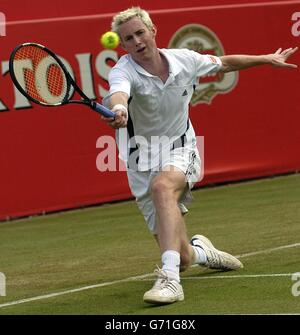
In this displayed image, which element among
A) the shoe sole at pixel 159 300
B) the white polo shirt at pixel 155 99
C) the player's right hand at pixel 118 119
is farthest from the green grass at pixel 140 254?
the player's right hand at pixel 118 119

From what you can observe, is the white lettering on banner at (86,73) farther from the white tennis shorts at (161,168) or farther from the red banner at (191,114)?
the white tennis shorts at (161,168)

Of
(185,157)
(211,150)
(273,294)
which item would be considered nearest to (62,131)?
(211,150)

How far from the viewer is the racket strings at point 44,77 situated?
7664 millimetres

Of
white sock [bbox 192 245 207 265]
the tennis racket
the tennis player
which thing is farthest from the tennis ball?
white sock [bbox 192 245 207 265]

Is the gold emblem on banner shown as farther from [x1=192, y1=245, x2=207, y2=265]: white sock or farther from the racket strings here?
the racket strings

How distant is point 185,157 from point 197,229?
128 inches

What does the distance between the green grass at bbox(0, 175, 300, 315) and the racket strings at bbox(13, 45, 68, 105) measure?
138 cm

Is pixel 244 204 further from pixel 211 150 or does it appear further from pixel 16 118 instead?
pixel 16 118

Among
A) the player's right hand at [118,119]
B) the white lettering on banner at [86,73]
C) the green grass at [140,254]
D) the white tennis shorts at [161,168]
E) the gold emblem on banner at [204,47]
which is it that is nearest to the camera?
the player's right hand at [118,119]

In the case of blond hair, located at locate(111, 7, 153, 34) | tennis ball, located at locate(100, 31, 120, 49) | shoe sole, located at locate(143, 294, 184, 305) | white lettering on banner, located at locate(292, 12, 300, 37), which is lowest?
shoe sole, located at locate(143, 294, 184, 305)

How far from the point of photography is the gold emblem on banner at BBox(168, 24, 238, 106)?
46.1 ft

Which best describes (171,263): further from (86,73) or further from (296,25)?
(296,25)

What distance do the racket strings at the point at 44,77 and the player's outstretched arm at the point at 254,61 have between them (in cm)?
124

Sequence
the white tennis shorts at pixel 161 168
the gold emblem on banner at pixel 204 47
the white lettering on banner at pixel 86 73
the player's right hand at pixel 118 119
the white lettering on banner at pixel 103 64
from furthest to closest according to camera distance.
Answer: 1. the gold emblem on banner at pixel 204 47
2. the white lettering on banner at pixel 103 64
3. the white lettering on banner at pixel 86 73
4. the white tennis shorts at pixel 161 168
5. the player's right hand at pixel 118 119
